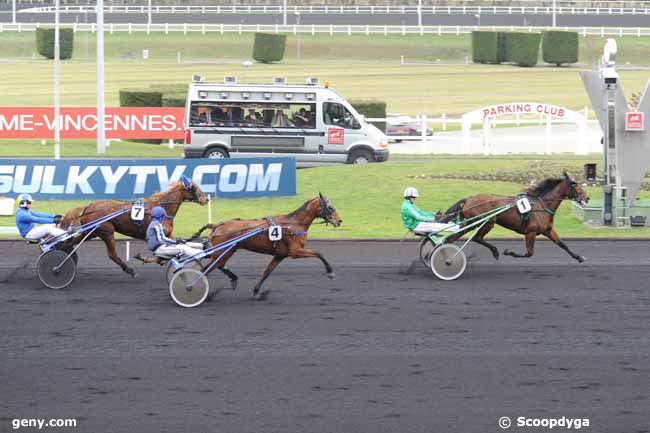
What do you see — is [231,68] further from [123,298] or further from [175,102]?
[123,298]

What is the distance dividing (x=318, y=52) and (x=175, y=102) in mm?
31768

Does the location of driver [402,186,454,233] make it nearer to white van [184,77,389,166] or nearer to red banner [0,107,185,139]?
white van [184,77,389,166]

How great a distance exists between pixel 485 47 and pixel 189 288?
53319 mm

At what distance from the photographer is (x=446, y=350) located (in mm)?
11508

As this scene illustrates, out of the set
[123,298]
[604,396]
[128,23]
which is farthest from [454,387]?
[128,23]

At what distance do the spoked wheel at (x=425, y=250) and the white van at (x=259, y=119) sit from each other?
12.3 metres

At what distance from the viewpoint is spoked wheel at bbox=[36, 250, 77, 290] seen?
47.8 ft

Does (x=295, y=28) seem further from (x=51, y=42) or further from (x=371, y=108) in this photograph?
(x=371, y=108)

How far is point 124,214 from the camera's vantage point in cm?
1492

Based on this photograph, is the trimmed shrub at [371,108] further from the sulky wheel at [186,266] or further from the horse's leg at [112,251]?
the sulky wheel at [186,266]

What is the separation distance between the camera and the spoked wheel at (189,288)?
1349 cm

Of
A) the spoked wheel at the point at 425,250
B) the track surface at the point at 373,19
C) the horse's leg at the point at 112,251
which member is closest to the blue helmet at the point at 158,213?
the horse's leg at the point at 112,251

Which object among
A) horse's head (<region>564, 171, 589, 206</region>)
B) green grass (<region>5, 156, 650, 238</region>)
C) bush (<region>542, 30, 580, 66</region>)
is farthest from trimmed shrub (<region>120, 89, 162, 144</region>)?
bush (<region>542, 30, 580, 66</region>)

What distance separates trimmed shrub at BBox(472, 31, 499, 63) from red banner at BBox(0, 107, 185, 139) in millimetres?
32709
